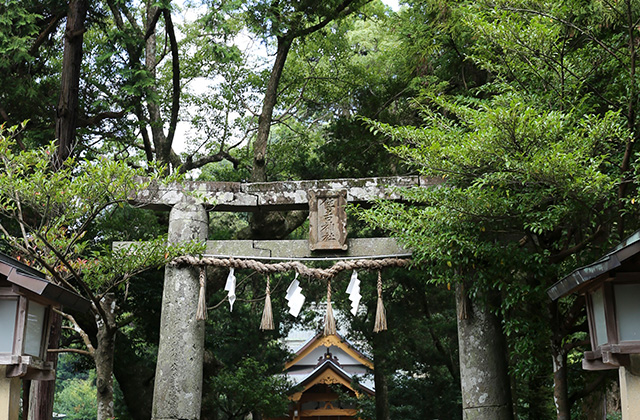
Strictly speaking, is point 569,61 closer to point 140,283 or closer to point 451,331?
point 451,331

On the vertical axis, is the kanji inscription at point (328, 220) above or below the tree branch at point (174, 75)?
below

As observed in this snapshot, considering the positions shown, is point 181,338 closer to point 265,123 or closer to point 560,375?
point 560,375

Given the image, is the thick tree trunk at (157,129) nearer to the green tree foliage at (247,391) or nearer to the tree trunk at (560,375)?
the green tree foliage at (247,391)

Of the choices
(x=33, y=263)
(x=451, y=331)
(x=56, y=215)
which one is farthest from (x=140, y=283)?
(x=451, y=331)

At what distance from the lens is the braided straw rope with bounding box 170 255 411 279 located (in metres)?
7.81

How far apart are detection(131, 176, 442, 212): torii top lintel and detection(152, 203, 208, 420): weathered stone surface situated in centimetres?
20

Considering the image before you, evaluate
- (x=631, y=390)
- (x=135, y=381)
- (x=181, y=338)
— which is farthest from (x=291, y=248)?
(x=135, y=381)

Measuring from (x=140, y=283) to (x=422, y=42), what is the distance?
6839 mm

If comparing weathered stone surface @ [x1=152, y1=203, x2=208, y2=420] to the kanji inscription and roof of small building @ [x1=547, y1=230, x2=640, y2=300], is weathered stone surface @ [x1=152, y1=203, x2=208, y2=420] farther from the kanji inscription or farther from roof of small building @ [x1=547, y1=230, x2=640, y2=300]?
roof of small building @ [x1=547, y1=230, x2=640, y2=300]

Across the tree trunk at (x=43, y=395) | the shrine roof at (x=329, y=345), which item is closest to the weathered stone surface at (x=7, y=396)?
the tree trunk at (x=43, y=395)

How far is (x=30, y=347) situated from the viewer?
4965 millimetres

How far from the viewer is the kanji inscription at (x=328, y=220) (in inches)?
312

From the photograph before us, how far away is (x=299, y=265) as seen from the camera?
314 inches

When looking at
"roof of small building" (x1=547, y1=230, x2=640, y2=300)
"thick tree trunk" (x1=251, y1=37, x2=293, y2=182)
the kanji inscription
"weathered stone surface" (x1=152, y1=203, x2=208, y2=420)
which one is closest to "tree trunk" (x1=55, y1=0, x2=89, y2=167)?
"weathered stone surface" (x1=152, y1=203, x2=208, y2=420)
